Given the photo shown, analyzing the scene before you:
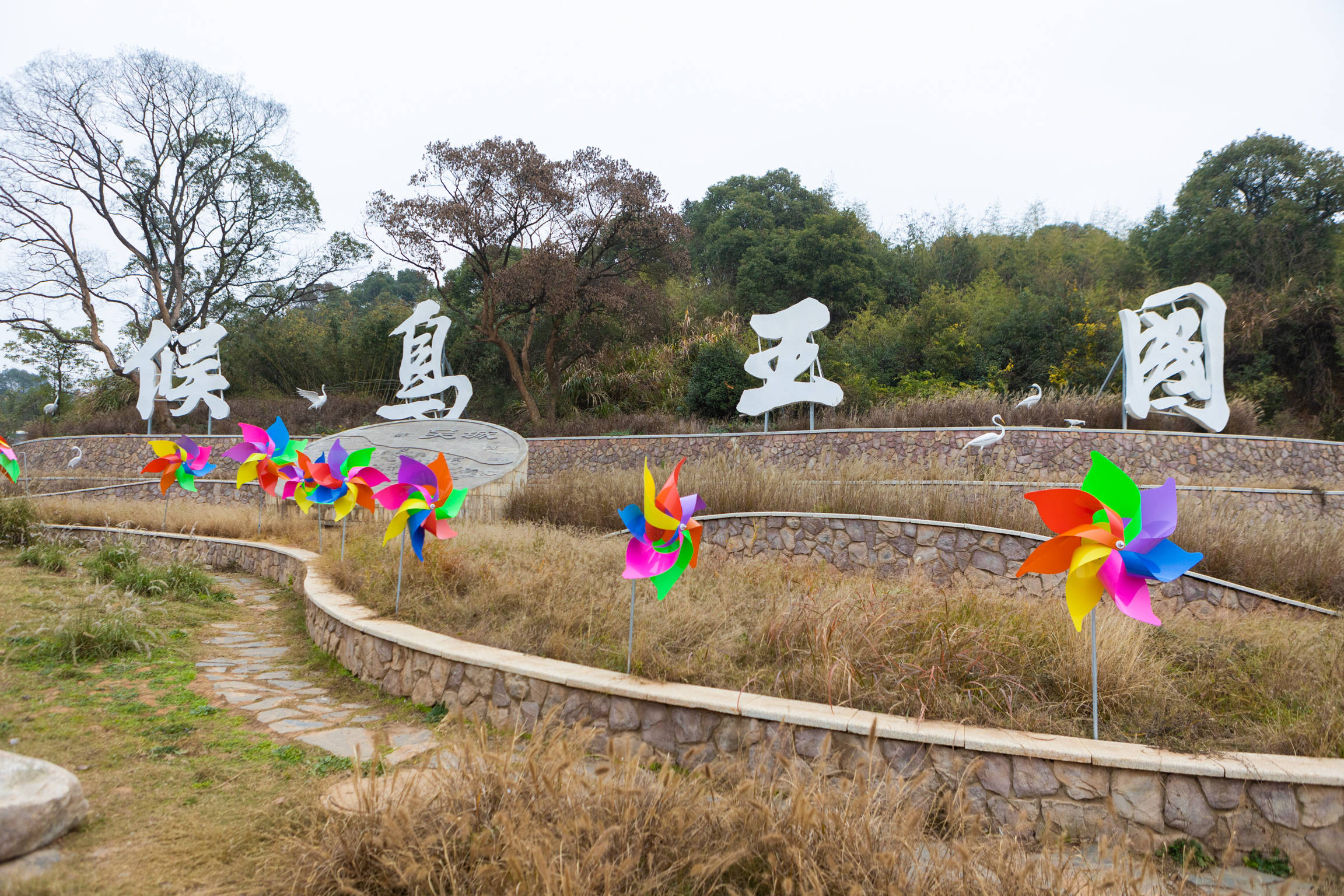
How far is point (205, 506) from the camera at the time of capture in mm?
10703

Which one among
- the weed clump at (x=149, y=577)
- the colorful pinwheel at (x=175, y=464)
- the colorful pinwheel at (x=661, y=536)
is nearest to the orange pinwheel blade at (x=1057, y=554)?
the colorful pinwheel at (x=661, y=536)

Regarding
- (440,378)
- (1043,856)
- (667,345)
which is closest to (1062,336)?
(667,345)

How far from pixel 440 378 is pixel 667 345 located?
576cm

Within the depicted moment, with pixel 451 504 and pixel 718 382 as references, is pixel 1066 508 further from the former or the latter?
pixel 718 382

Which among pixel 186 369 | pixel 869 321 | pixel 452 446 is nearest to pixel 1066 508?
pixel 452 446

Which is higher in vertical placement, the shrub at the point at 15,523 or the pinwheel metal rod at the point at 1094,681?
the shrub at the point at 15,523

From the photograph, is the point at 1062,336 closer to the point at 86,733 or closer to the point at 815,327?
the point at 815,327

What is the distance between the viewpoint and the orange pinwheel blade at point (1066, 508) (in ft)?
9.50

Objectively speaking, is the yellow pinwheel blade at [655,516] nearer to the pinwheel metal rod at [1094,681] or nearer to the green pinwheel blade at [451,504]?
the green pinwheel blade at [451,504]

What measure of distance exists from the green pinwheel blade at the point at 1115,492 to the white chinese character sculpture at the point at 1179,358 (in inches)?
430

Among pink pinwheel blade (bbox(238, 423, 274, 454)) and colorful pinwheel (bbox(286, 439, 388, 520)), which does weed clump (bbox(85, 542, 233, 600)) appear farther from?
pink pinwheel blade (bbox(238, 423, 274, 454))

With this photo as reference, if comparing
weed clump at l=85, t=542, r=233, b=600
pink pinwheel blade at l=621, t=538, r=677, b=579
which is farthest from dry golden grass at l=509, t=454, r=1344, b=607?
pink pinwheel blade at l=621, t=538, r=677, b=579

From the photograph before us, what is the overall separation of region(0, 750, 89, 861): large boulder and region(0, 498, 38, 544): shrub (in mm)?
7155

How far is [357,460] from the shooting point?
549cm
